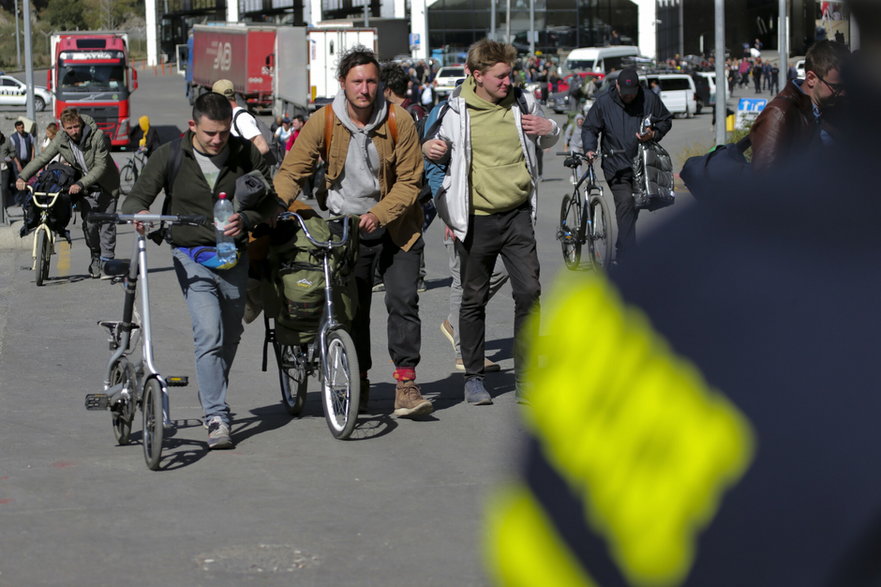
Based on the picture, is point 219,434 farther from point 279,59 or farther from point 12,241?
point 279,59

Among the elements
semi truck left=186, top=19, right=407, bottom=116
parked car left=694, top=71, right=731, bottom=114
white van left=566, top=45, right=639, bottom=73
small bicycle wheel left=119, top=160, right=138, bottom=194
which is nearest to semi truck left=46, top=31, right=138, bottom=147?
semi truck left=186, top=19, right=407, bottom=116

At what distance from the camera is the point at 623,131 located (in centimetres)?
1187

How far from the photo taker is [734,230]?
0.97 metres

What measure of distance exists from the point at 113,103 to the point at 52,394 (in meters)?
35.8

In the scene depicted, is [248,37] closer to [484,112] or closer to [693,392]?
[484,112]

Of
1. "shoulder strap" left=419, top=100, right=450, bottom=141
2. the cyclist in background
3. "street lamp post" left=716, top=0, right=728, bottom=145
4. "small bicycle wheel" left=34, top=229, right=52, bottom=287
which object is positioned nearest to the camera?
"shoulder strap" left=419, top=100, right=450, bottom=141

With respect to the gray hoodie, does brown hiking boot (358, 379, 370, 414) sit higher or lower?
lower

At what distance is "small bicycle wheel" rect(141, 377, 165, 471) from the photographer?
6266mm

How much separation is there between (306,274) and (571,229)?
21.3 feet

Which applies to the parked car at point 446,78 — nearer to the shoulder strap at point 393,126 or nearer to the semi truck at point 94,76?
the semi truck at point 94,76

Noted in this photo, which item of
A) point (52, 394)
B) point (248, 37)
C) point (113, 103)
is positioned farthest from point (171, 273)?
point (248, 37)

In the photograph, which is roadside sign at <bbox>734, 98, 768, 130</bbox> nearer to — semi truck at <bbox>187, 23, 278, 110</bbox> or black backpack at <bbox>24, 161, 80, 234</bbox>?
black backpack at <bbox>24, 161, 80, 234</bbox>

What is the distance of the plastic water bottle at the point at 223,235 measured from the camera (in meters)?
6.55

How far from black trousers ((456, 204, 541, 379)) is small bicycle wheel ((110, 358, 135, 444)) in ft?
6.11
